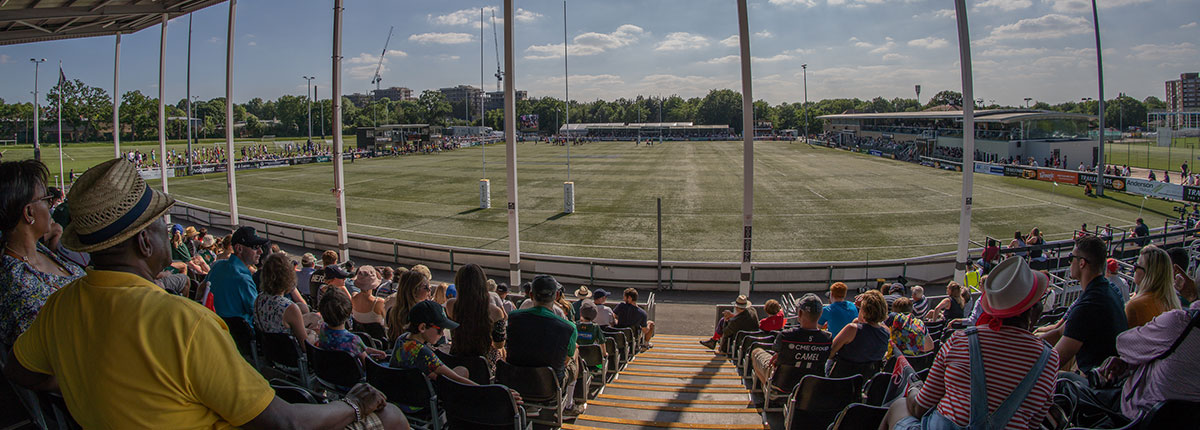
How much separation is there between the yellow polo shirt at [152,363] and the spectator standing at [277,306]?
3.57 meters

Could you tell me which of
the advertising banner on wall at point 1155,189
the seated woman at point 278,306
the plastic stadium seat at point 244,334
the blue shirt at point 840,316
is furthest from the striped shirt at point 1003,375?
the advertising banner on wall at point 1155,189

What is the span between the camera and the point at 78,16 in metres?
18.1

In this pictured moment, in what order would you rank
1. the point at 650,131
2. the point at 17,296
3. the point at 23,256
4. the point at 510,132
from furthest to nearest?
the point at 650,131, the point at 510,132, the point at 23,256, the point at 17,296

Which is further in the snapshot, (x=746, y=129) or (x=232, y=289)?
(x=746, y=129)

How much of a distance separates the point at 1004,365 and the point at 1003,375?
0.05m

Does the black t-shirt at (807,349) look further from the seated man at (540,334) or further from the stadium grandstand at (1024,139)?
the stadium grandstand at (1024,139)

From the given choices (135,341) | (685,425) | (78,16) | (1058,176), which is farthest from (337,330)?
(1058,176)

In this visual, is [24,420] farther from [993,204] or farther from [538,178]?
[538,178]

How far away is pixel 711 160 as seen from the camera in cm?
6888

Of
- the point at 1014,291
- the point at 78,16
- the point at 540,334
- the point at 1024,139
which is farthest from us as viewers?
the point at 1024,139

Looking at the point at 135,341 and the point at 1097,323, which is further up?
the point at 135,341

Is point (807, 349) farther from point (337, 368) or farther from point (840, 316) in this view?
point (337, 368)

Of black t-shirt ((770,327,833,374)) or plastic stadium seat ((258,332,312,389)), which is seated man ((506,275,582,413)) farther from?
black t-shirt ((770,327,833,374))

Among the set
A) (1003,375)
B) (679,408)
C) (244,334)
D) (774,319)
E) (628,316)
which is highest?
(1003,375)
